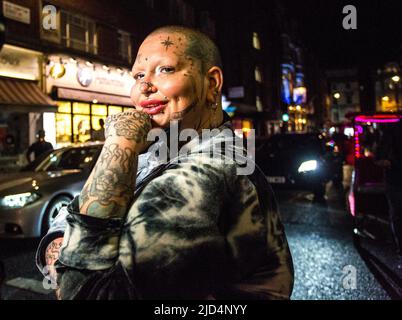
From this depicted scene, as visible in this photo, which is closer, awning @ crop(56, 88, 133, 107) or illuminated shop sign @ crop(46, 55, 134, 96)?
illuminated shop sign @ crop(46, 55, 134, 96)

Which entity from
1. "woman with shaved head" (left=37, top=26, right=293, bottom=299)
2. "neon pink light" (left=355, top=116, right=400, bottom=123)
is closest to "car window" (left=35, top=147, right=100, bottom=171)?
"neon pink light" (left=355, top=116, right=400, bottom=123)

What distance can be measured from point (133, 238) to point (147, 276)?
0.10 metres

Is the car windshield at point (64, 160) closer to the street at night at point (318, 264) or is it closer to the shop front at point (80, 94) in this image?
the street at night at point (318, 264)

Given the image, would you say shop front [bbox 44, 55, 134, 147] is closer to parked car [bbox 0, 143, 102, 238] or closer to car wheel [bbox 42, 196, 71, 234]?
parked car [bbox 0, 143, 102, 238]

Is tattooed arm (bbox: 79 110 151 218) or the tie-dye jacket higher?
tattooed arm (bbox: 79 110 151 218)

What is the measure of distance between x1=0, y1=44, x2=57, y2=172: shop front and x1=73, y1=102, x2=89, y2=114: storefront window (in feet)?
7.10

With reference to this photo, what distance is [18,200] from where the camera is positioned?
6305 mm

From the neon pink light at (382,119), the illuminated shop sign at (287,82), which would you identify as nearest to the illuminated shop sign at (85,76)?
the neon pink light at (382,119)

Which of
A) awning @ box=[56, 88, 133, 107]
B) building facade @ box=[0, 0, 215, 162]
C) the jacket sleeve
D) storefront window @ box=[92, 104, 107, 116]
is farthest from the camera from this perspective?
storefront window @ box=[92, 104, 107, 116]

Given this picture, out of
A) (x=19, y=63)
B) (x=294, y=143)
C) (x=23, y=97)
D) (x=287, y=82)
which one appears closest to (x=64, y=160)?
(x=23, y=97)

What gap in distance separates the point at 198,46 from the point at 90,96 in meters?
16.5

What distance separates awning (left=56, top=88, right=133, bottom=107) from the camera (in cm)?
1521

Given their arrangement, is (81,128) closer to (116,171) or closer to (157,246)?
(116,171)
